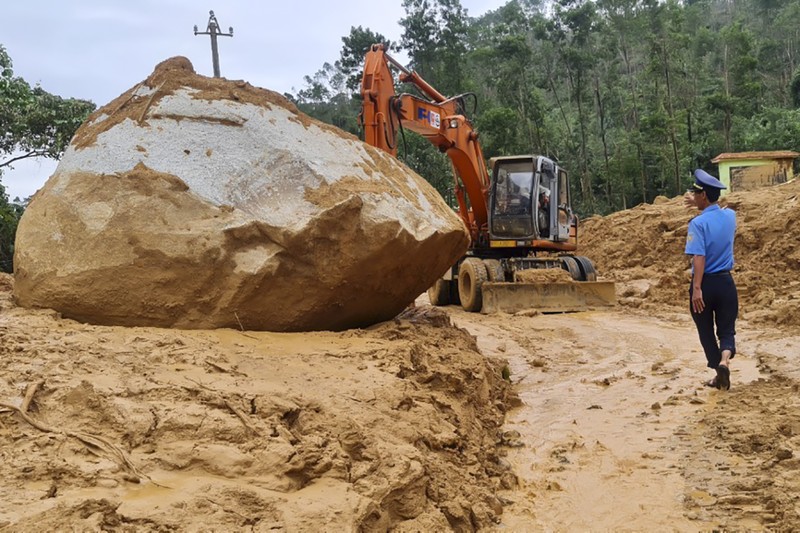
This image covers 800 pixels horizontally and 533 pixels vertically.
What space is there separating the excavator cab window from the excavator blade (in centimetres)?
112

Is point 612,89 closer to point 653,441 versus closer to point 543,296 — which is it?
point 543,296

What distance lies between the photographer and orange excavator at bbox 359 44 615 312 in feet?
36.5

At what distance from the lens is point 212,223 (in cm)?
408

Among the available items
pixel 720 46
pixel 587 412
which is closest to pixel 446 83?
pixel 720 46

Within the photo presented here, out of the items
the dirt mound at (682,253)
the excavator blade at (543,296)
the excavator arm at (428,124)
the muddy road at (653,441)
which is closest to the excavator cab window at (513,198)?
the excavator arm at (428,124)

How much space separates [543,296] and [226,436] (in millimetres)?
9223

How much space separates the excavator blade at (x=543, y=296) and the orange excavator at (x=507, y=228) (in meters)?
0.02

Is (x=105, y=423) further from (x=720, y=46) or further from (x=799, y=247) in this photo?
(x=720, y=46)

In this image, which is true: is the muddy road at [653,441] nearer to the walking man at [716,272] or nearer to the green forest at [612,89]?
the walking man at [716,272]

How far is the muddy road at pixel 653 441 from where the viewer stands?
3.33m

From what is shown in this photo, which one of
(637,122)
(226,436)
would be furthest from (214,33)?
(637,122)

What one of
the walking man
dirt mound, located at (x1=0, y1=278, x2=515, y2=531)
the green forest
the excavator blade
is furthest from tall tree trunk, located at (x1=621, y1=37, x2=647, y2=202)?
dirt mound, located at (x1=0, y1=278, x2=515, y2=531)

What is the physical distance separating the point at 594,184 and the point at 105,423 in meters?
31.6

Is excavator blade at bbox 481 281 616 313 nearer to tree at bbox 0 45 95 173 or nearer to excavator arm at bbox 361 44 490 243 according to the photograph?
excavator arm at bbox 361 44 490 243
